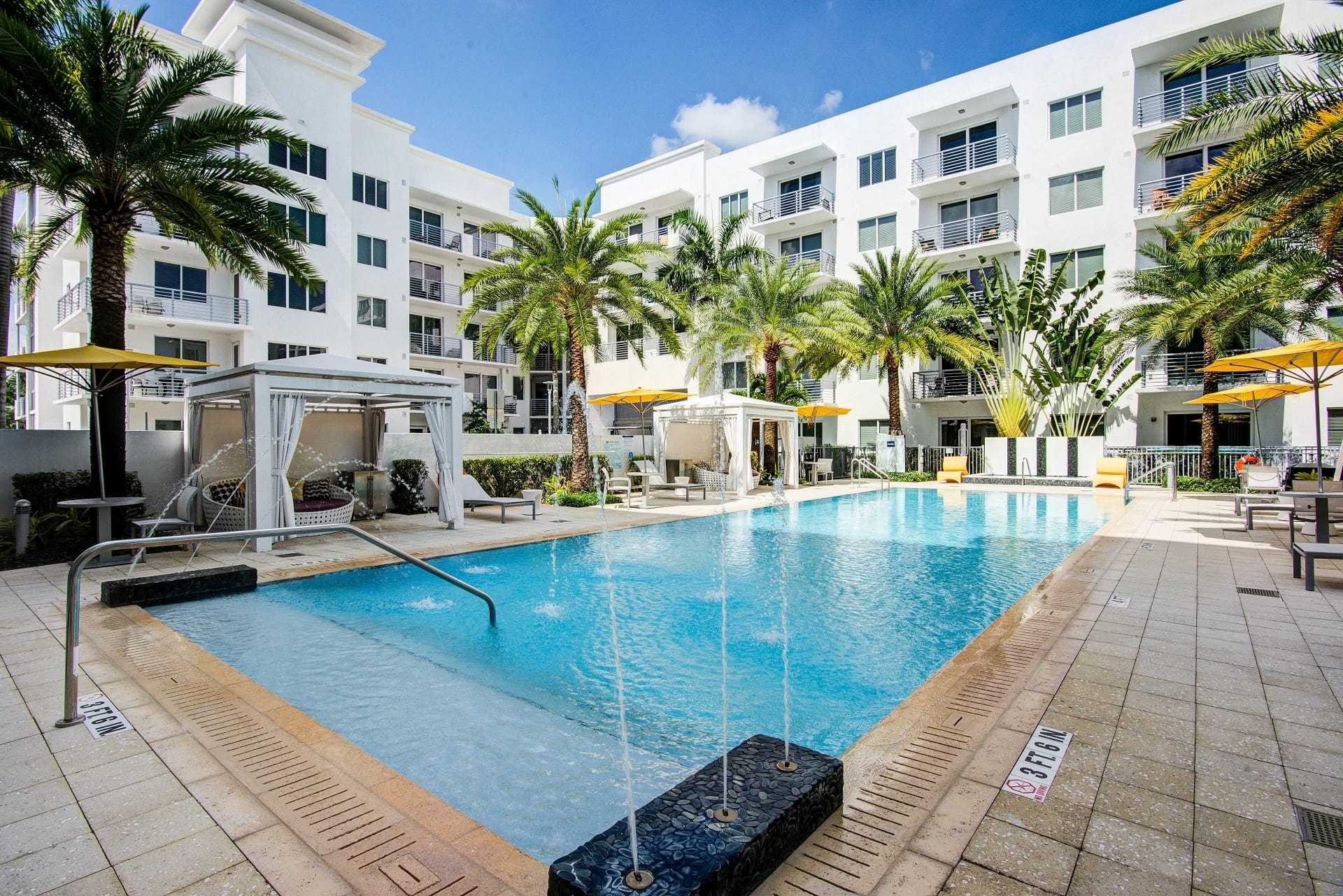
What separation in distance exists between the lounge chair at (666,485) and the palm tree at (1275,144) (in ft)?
37.7

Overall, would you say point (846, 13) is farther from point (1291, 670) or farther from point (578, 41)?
point (1291, 670)

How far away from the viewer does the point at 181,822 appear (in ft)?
8.69

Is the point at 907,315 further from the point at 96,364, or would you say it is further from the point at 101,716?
the point at 101,716

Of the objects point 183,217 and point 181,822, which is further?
point 183,217

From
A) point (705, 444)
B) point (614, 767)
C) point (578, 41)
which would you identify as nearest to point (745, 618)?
point (614, 767)

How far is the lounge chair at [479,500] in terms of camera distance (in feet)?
42.5

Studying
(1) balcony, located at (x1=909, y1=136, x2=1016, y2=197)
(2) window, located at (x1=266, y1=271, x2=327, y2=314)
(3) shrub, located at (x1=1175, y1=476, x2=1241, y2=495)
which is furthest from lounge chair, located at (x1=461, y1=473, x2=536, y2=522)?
(1) balcony, located at (x1=909, y1=136, x2=1016, y2=197)

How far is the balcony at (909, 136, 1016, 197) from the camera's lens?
24969 mm

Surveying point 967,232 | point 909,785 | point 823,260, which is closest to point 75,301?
point 823,260

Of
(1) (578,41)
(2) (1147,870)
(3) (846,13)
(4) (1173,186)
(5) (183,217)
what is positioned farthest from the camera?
(4) (1173,186)

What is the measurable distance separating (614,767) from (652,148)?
37048 millimetres

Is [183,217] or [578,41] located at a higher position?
[578,41]

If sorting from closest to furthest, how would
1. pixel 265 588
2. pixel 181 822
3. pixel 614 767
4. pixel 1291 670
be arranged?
pixel 181 822 → pixel 614 767 → pixel 1291 670 → pixel 265 588

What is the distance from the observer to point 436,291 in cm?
3127
